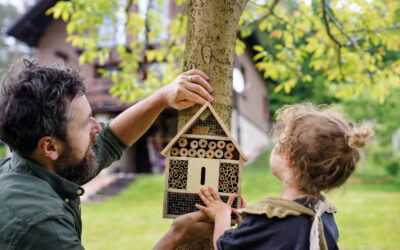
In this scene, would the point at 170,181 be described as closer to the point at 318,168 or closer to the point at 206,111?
the point at 206,111

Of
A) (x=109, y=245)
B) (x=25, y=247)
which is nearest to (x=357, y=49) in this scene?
(x=25, y=247)

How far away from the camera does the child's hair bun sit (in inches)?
54.4

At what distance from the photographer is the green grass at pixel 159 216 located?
5777 millimetres

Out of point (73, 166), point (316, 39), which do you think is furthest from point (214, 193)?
point (316, 39)

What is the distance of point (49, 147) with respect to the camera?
1.40 metres

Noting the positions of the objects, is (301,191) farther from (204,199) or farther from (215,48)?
(215,48)

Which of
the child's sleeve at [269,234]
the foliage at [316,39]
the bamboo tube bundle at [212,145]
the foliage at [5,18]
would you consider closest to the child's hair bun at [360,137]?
the child's sleeve at [269,234]

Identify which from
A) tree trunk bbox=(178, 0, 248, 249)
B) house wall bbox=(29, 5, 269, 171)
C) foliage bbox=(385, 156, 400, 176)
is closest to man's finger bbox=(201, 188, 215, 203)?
tree trunk bbox=(178, 0, 248, 249)

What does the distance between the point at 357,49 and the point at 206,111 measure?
276 centimetres

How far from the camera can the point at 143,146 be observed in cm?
1611

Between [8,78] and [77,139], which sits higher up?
[8,78]

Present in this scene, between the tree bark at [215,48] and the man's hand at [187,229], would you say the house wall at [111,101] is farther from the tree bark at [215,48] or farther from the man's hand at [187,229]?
the man's hand at [187,229]

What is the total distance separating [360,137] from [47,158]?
4.27 ft

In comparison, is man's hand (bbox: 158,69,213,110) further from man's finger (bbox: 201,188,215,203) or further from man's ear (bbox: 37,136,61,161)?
man's ear (bbox: 37,136,61,161)
